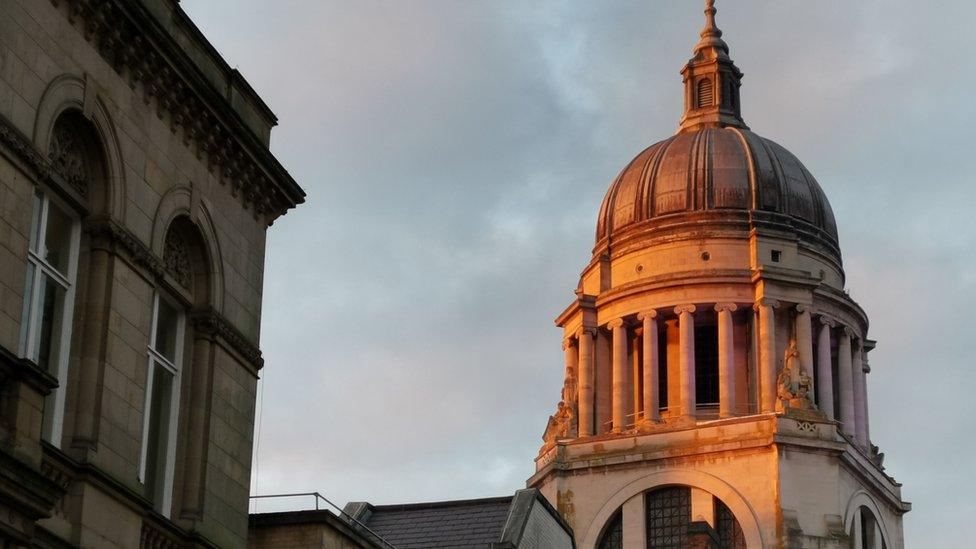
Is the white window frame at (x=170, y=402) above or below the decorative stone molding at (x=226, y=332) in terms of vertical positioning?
below

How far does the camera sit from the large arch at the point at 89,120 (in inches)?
1006

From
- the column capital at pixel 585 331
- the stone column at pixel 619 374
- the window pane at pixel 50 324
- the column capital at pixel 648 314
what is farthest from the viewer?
the column capital at pixel 585 331

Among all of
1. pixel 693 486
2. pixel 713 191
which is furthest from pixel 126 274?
pixel 713 191

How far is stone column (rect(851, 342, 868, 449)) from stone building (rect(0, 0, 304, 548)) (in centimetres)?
5266

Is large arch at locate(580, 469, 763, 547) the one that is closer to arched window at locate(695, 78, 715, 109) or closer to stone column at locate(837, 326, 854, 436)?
stone column at locate(837, 326, 854, 436)

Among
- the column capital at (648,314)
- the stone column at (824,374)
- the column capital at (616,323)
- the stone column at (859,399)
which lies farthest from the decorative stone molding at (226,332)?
the stone column at (859,399)

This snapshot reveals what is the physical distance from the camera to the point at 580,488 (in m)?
78.6

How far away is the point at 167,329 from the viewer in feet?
97.5

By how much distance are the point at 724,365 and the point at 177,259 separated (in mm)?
50152

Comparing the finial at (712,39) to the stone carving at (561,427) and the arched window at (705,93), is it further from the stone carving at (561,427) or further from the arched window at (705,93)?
the stone carving at (561,427)

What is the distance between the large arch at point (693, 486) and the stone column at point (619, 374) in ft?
8.99

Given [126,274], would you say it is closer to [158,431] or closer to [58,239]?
[58,239]

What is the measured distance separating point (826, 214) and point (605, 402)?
12565 millimetres

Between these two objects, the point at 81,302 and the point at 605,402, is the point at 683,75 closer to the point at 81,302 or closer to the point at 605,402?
the point at 605,402
